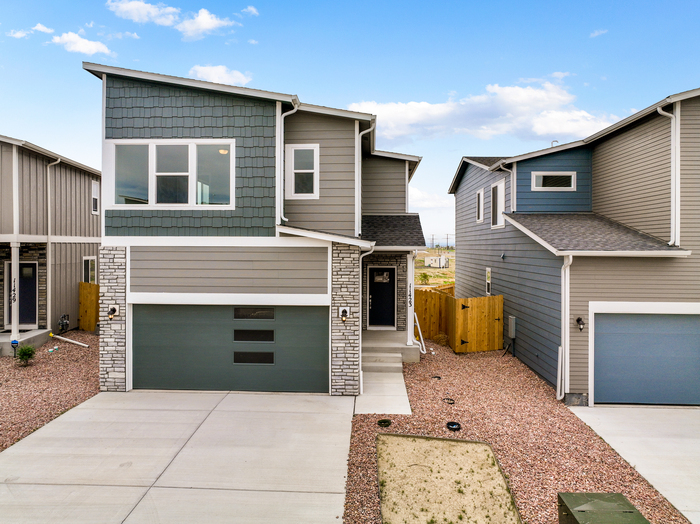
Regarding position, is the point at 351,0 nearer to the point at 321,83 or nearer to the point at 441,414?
the point at 321,83

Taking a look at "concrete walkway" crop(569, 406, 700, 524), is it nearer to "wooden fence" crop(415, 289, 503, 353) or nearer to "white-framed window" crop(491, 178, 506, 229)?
"wooden fence" crop(415, 289, 503, 353)

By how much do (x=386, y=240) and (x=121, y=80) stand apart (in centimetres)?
651

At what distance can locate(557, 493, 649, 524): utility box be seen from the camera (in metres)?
3.02

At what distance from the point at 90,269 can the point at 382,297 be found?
1101 cm

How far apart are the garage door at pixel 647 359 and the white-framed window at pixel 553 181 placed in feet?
13.7

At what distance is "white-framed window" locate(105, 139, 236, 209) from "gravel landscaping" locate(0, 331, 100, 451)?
4.03 m

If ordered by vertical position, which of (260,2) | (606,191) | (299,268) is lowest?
(299,268)

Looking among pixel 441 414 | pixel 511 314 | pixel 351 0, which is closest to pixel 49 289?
pixel 441 414

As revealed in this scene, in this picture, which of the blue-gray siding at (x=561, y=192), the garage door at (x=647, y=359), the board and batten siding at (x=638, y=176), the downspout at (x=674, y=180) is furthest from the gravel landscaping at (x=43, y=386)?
the board and batten siding at (x=638, y=176)

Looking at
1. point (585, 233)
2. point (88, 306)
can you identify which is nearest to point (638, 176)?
point (585, 233)

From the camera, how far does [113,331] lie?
765 cm

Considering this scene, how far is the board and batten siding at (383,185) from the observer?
10906mm

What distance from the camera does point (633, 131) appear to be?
27.9 ft

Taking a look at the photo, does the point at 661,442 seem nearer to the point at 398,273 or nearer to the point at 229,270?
the point at 398,273
